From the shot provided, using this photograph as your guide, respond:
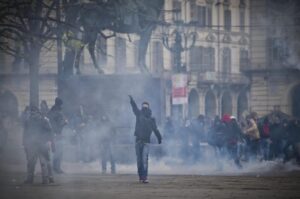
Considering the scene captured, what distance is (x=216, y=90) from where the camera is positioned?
230 ft

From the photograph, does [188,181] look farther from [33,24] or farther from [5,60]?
[5,60]

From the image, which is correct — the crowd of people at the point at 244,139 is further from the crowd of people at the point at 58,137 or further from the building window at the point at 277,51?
the crowd of people at the point at 58,137

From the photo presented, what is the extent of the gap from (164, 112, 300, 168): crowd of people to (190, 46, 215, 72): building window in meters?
25.0

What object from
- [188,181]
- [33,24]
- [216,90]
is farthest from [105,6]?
[216,90]

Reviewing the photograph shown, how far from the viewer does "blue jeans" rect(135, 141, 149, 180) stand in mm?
22516

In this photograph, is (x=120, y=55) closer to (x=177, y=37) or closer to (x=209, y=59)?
(x=177, y=37)

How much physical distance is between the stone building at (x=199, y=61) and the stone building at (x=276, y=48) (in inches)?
33.7

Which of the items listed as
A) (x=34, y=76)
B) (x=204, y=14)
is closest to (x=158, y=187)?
(x=34, y=76)

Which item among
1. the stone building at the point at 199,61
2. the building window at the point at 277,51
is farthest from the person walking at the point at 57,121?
the building window at the point at 277,51

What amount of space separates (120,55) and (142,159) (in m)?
27.9

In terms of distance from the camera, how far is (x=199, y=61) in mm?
63406

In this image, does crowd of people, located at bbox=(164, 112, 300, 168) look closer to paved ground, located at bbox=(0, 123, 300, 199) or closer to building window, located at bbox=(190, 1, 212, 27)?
paved ground, located at bbox=(0, 123, 300, 199)

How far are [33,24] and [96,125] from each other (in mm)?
3941

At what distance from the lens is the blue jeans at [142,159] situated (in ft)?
73.9
